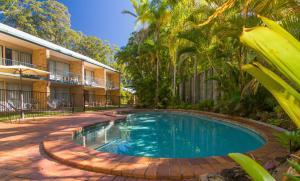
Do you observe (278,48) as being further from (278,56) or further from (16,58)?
(16,58)

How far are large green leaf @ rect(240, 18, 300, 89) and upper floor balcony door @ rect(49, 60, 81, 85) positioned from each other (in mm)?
20284

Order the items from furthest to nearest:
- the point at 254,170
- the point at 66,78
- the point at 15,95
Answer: the point at 66,78
the point at 15,95
the point at 254,170

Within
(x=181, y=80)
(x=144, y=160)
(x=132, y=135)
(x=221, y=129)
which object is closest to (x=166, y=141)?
(x=132, y=135)

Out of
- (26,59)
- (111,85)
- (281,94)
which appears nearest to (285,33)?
(281,94)

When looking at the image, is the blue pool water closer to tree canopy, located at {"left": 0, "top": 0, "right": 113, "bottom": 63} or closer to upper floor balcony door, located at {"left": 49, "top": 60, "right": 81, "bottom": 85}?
upper floor balcony door, located at {"left": 49, "top": 60, "right": 81, "bottom": 85}

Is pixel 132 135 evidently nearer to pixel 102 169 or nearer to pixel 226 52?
pixel 102 169

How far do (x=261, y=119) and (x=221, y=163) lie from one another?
20.2 feet

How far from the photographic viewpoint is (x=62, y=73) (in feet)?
72.4

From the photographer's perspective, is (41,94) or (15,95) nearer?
(15,95)

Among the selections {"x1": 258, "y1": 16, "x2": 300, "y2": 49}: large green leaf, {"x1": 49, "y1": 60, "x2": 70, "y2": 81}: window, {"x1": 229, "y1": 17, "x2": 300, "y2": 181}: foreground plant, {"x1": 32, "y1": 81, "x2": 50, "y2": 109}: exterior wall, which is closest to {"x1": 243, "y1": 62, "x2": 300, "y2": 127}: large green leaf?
{"x1": 229, "y1": 17, "x2": 300, "y2": 181}: foreground plant

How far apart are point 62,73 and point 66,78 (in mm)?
1089

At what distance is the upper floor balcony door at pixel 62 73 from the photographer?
20.4 meters

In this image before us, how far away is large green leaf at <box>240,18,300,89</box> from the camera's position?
1.98 ft

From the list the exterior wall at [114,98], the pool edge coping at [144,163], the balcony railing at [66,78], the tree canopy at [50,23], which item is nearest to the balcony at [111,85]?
the exterior wall at [114,98]
